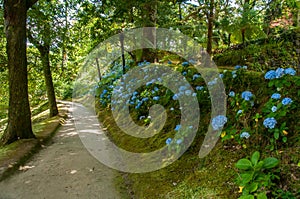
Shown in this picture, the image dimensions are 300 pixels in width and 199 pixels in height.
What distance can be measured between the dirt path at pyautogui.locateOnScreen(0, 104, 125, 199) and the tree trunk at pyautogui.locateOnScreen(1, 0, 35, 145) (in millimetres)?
1036

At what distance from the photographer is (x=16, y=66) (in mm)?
5594

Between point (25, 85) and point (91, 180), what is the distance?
3386mm

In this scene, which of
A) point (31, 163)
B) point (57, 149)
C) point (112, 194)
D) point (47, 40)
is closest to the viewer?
point (112, 194)

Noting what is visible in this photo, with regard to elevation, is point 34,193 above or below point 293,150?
below

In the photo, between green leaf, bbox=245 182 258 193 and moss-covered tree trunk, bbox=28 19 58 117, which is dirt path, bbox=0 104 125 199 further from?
moss-covered tree trunk, bbox=28 19 58 117

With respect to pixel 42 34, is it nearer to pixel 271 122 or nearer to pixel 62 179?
pixel 62 179

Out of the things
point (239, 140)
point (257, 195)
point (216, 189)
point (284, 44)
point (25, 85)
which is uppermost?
point (284, 44)

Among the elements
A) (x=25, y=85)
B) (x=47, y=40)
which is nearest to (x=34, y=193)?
(x=25, y=85)

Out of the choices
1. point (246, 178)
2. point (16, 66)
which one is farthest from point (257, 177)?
point (16, 66)

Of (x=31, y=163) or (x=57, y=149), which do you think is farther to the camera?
(x=57, y=149)

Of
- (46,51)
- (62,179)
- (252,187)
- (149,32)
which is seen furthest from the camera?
(46,51)

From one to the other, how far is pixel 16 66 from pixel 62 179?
327cm

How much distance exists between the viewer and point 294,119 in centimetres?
252

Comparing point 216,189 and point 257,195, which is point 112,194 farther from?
point 257,195
